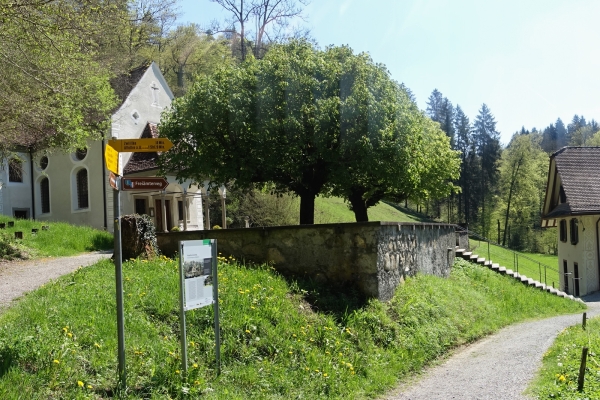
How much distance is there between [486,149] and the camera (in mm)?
80688

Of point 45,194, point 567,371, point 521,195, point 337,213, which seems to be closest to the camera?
point 567,371

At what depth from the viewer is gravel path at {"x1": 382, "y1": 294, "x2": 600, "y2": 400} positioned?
311 inches

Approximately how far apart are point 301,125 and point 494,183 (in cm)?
6670

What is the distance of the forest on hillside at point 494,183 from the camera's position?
6688cm

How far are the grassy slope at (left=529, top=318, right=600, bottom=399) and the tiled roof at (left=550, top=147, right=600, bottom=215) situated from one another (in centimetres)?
2116

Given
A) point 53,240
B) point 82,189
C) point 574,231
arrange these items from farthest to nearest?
point 574,231
point 82,189
point 53,240

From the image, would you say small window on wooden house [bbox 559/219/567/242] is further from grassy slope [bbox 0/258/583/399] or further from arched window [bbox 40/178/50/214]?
arched window [bbox 40/178/50/214]

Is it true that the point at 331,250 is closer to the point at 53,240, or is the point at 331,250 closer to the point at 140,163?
the point at 53,240

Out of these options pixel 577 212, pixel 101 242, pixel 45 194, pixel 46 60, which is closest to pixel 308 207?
pixel 101 242

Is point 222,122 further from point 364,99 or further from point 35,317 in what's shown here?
point 35,317

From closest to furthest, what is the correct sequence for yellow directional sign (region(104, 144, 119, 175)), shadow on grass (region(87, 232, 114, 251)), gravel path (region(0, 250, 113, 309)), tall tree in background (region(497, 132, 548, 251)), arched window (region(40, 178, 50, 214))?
yellow directional sign (region(104, 144, 119, 175))
gravel path (region(0, 250, 113, 309))
shadow on grass (region(87, 232, 114, 251))
arched window (region(40, 178, 50, 214))
tall tree in background (region(497, 132, 548, 251))

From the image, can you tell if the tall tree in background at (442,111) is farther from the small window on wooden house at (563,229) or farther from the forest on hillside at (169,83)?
the small window on wooden house at (563,229)

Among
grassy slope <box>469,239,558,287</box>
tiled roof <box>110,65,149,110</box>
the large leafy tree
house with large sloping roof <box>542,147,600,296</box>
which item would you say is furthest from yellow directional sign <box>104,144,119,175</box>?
grassy slope <box>469,239,558,287</box>

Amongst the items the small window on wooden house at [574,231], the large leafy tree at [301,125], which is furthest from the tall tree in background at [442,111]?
the large leafy tree at [301,125]
